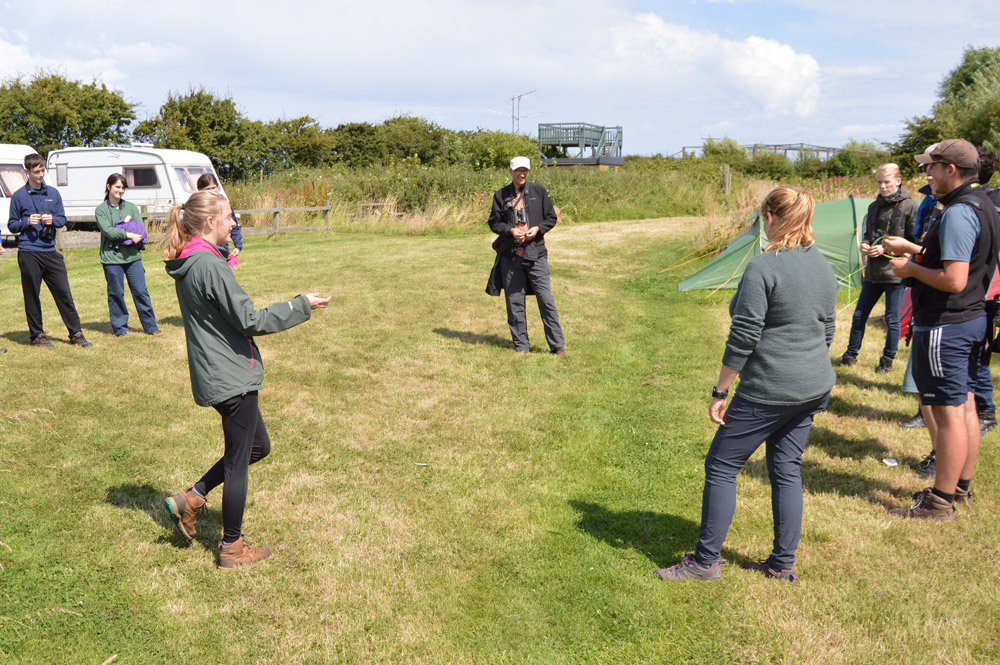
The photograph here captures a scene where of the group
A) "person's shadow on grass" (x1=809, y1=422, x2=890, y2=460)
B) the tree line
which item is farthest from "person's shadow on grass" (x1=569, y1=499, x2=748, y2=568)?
the tree line

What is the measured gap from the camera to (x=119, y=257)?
8.48m

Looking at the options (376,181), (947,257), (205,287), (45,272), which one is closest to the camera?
(205,287)

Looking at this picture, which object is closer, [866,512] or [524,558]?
[524,558]

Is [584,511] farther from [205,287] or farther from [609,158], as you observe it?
[609,158]

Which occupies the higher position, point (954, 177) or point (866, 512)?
point (954, 177)

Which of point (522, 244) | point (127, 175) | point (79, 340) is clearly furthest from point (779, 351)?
point (127, 175)

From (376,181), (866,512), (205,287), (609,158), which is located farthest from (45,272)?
(609,158)

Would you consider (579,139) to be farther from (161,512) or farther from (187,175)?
(161,512)

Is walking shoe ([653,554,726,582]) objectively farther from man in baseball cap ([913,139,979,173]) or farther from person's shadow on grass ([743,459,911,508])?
man in baseball cap ([913,139,979,173])

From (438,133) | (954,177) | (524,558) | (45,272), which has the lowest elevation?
(524,558)

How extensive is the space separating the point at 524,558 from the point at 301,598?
122 centimetres

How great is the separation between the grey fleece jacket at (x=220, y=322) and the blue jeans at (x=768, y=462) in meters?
2.11

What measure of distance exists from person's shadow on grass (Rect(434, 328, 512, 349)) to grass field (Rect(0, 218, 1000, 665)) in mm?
481

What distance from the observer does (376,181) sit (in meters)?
23.9
